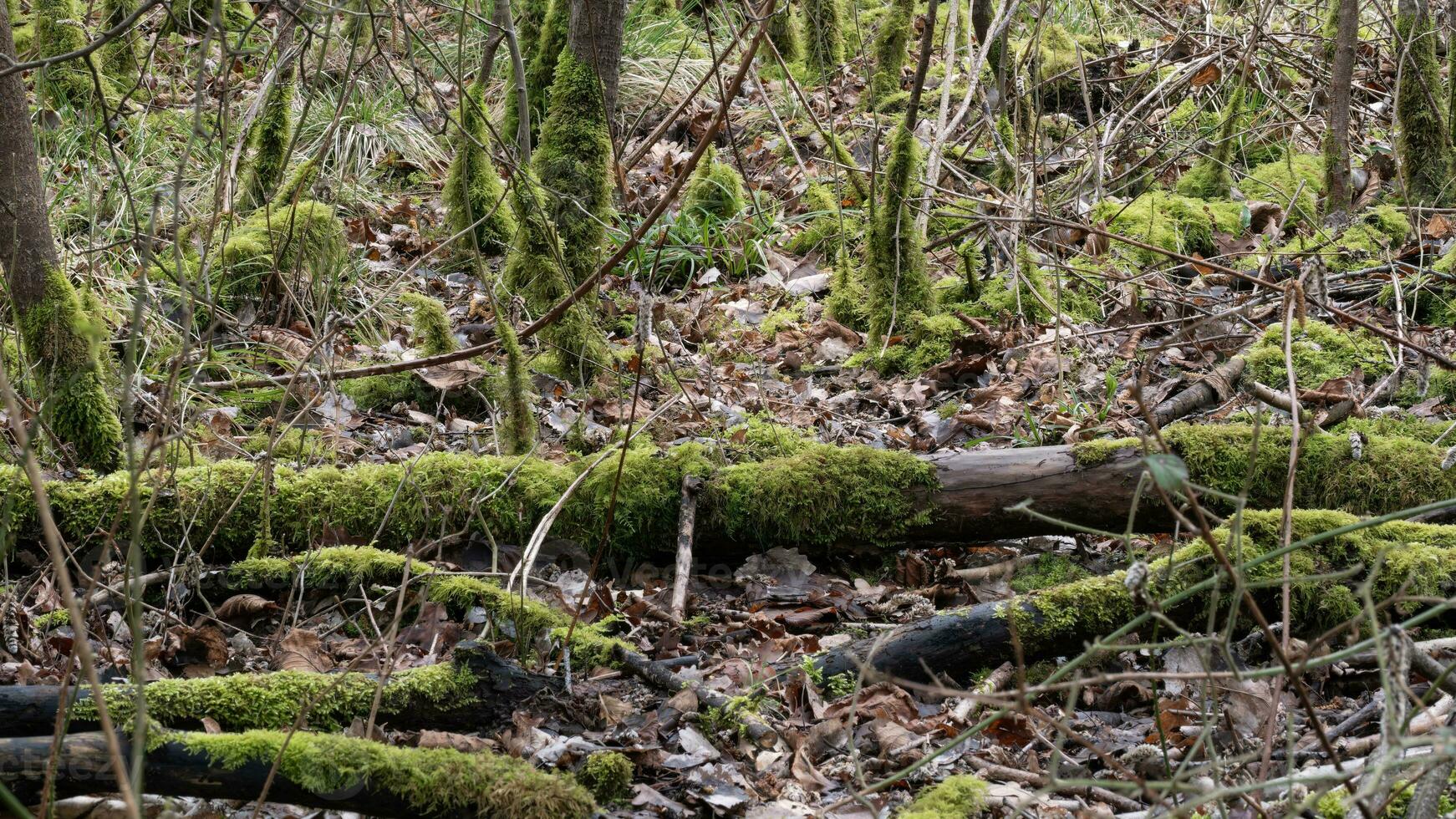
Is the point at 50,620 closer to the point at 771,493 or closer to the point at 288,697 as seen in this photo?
the point at 288,697

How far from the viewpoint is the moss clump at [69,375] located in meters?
4.00

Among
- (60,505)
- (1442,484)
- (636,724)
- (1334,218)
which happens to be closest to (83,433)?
(60,505)

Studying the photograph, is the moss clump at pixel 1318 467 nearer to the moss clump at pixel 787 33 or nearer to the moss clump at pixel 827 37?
the moss clump at pixel 787 33

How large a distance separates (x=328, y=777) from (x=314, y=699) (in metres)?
0.31

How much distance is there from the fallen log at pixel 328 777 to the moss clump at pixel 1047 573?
A: 1.89 m

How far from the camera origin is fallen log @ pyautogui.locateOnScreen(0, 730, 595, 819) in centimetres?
234

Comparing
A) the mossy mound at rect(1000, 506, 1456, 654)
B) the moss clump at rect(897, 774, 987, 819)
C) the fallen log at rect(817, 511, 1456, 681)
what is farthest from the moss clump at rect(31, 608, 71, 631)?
the mossy mound at rect(1000, 506, 1456, 654)

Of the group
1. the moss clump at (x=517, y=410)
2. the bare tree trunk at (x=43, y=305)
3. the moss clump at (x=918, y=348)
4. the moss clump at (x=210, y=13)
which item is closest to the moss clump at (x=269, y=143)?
the bare tree trunk at (x=43, y=305)

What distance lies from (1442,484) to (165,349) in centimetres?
531

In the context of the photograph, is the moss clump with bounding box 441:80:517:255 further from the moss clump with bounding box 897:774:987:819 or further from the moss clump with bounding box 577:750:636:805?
the moss clump with bounding box 897:774:987:819

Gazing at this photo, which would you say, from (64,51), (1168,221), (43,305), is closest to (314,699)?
(43,305)

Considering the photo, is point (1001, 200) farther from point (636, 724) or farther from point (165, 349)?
point (165, 349)

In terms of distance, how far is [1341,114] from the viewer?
608 cm

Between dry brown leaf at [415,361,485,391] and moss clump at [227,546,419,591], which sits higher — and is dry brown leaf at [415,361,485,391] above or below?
above
